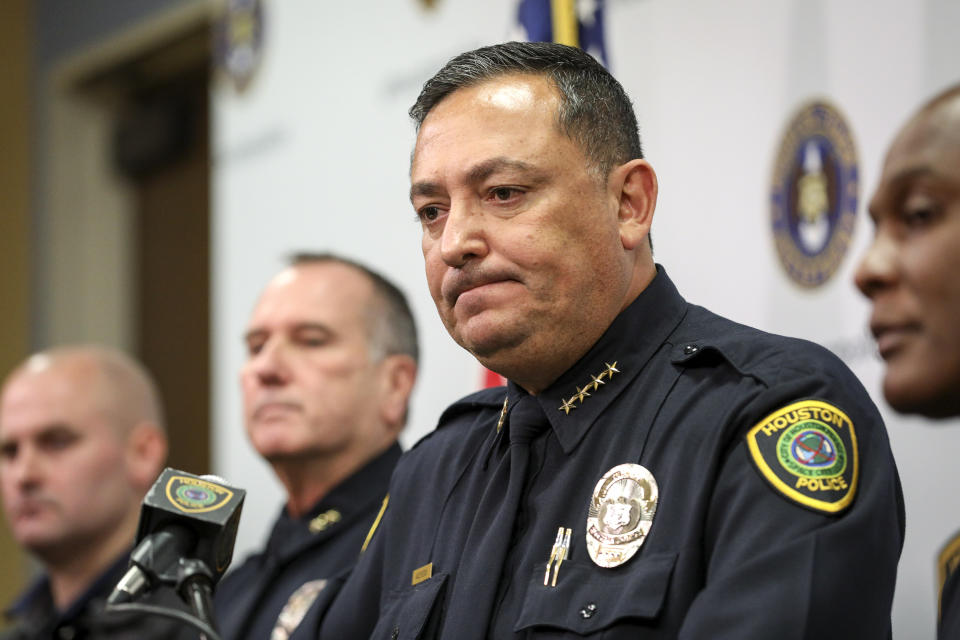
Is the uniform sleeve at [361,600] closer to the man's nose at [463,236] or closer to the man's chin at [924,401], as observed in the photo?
the man's nose at [463,236]

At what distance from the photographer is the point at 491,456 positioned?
169cm

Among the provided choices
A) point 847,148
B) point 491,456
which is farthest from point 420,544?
point 847,148

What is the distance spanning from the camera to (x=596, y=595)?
1365 mm

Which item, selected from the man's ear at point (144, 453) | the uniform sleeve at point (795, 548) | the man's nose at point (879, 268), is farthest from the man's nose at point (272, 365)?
the man's nose at point (879, 268)

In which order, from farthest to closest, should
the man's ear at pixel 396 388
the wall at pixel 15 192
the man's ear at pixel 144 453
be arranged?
the wall at pixel 15 192 → the man's ear at pixel 144 453 → the man's ear at pixel 396 388

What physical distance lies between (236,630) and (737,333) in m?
1.43

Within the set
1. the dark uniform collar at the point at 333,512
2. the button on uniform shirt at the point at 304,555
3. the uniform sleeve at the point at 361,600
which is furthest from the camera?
the dark uniform collar at the point at 333,512

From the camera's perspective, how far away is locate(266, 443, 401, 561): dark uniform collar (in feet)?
8.61

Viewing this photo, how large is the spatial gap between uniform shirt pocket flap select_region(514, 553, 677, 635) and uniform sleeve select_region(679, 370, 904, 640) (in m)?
0.05

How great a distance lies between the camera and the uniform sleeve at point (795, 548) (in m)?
1.22

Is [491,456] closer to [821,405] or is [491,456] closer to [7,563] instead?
[821,405]

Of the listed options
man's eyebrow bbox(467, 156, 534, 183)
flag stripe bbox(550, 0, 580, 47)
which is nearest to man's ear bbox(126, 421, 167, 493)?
flag stripe bbox(550, 0, 580, 47)

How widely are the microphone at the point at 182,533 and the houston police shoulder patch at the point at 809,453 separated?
1.88 feet

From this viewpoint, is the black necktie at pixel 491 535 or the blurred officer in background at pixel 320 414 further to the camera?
the blurred officer in background at pixel 320 414
